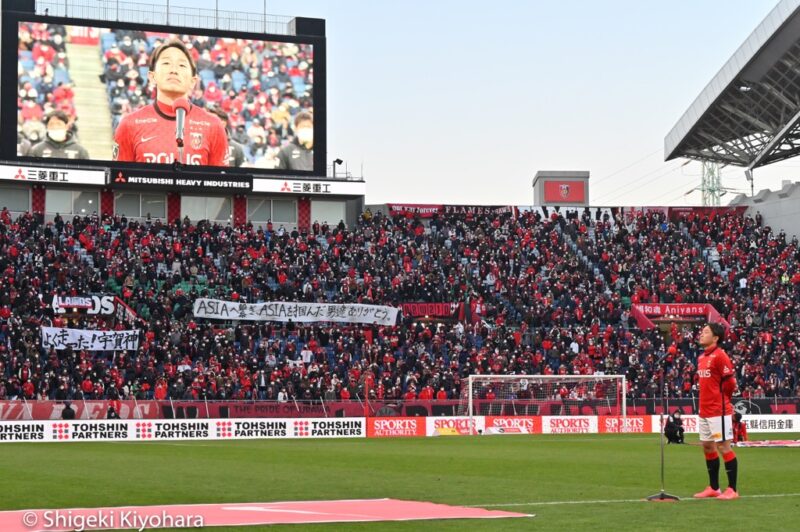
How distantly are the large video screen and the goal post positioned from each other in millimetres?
20998

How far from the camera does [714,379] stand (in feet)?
51.9

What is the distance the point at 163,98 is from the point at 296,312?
13851mm

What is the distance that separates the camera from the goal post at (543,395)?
50562 mm

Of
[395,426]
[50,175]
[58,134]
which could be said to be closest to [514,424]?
[395,426]

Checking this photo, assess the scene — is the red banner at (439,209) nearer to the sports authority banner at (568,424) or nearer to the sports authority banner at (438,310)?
the sports authority banner at (438,310)

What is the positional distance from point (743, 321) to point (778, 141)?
13416 millimetres

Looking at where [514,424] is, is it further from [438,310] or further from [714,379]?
[714,379]

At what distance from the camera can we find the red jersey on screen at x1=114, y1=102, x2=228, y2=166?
212 ft

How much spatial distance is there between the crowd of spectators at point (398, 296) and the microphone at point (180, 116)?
420 centimetres

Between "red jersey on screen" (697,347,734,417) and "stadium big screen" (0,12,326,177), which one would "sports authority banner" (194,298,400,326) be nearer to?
"stadium big screen" (0,12,326,177)

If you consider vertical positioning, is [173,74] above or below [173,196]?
above

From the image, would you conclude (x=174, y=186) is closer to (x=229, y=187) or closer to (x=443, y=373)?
(x=229, y=187)

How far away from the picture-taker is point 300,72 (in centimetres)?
6744

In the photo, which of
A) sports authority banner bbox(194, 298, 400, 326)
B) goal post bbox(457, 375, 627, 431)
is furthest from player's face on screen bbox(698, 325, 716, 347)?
sports authority banner bbox(194, 298, 400, 326)
